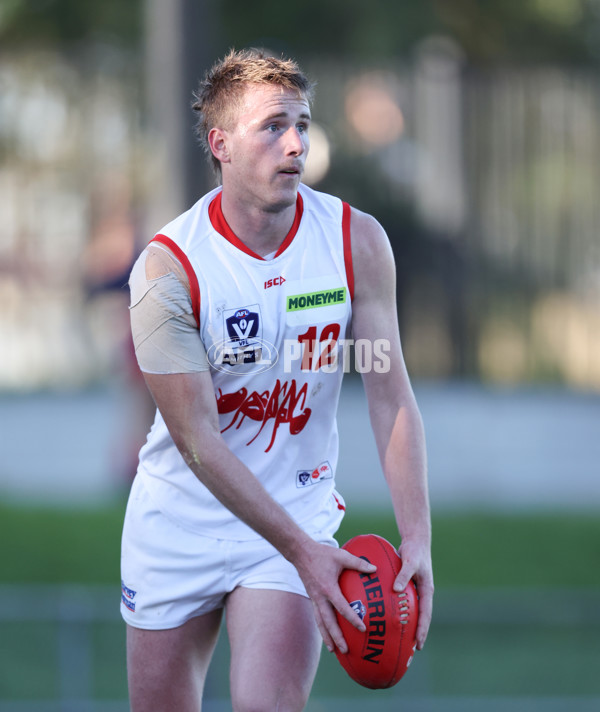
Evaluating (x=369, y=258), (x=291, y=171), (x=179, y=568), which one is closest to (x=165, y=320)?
(x=291, y=171)

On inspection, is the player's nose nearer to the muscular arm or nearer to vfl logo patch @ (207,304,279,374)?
the muscular arm

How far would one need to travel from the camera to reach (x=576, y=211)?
11852mm

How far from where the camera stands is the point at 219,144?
11.7 ft

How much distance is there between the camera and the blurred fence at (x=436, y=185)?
1152 cm

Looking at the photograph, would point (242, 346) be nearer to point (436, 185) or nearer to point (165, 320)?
point (165, 320)

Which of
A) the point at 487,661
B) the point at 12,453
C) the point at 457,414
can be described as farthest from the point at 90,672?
the point at 457,414

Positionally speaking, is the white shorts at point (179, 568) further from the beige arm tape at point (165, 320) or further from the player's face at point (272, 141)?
the player's face at point (272, 141)

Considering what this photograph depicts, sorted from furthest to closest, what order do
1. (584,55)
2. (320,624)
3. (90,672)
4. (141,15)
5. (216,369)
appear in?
1. (584,55)
2. (141,15)
3. (90,672)
4. (216,369)
5. (320,624)

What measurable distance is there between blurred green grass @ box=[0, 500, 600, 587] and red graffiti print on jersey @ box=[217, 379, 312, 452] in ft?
23.1

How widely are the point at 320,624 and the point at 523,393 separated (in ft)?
28.1

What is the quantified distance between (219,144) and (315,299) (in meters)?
0.58

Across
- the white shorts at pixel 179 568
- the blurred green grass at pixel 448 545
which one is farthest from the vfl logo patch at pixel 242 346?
the blurred green grass at pixel 448 545

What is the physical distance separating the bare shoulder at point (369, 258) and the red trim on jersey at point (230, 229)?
185 millimetres

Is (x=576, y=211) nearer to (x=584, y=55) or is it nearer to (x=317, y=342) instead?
(x=584, y=55)
